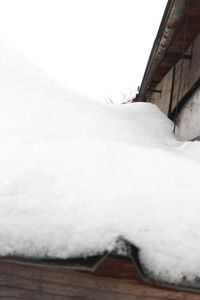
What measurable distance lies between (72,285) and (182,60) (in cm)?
282

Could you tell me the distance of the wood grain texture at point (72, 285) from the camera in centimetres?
132

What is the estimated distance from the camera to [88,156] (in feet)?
4.64

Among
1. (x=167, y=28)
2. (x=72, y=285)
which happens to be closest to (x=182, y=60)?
(x=167, y=28)

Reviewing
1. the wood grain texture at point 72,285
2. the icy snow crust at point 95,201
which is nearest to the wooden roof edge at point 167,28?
the icy snow crust at point 95,201

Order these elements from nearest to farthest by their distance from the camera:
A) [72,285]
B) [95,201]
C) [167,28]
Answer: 1. [95,201]
2. [72,285]
3. [167,28]

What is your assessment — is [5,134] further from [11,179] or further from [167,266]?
[167,266]

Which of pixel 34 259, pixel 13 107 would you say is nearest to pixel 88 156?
pixel 34 259

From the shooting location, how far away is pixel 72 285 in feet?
4.34

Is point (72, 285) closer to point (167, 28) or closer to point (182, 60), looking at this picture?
point (167, 28)

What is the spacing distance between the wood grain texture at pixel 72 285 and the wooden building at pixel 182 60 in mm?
1901

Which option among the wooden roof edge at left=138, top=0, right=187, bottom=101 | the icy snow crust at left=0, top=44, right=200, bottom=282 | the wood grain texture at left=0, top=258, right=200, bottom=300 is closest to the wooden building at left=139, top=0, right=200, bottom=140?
the wooden roof edge at left=138, top=0, right=187, bottom=101

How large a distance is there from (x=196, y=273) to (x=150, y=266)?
0.39 feet

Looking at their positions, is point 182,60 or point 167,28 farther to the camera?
point 182,60

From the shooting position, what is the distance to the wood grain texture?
132cm
